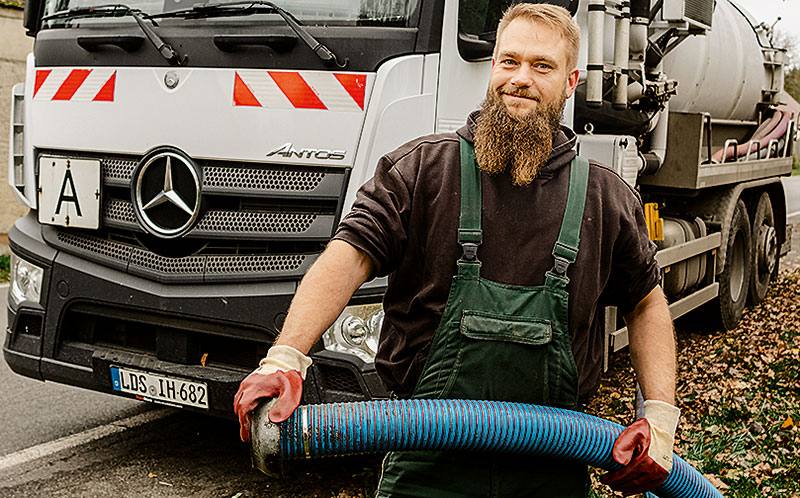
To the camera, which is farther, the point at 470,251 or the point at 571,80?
the point at 571,80

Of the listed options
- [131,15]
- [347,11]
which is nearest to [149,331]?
[131,15]

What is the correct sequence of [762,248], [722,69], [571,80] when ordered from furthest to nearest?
1. [762,248]
2. [722,69]
3. [571,80]

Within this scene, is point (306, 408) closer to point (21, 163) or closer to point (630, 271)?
point (630, 271)

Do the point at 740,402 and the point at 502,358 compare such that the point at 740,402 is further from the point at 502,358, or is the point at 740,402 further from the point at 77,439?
the point at 502,358

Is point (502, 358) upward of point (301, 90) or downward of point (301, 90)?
downward

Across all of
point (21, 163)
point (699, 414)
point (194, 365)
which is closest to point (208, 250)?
point (194, 365)

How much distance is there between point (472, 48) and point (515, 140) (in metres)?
1.99

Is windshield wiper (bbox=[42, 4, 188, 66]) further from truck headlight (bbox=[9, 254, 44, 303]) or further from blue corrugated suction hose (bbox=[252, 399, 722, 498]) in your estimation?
blue corrugated suction hose (bbox=[252, 399, 722, 498])

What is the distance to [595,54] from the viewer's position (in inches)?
203

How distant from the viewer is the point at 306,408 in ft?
7.14

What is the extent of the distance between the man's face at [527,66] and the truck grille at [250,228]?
1806mm

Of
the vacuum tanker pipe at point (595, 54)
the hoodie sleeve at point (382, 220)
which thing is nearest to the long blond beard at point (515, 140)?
the hoodie sleeve at point (382, 220)

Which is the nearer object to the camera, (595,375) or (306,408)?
(306,408)

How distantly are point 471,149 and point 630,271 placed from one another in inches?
21.2
